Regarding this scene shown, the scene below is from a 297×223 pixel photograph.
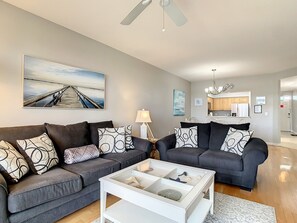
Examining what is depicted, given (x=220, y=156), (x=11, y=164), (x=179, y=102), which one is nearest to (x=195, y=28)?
(x=220, y=156)

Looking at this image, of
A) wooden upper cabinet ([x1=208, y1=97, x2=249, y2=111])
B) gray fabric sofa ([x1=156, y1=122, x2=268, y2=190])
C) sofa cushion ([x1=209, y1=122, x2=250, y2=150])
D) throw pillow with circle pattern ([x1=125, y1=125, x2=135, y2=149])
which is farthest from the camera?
wooden upper cabinet ([x1=208, y1=97, x2=249, y2=111])

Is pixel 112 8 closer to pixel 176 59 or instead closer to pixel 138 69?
pixel 138 69

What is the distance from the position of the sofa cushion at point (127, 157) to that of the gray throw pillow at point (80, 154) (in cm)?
20

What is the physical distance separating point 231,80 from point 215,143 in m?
4.22

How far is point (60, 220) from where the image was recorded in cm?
179

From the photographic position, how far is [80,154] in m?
2.29

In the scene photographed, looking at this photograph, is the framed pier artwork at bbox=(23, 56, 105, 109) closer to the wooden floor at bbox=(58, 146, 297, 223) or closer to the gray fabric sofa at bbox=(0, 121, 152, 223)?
the gray fabric sofa at bbox=(0, 121, 152, 223)

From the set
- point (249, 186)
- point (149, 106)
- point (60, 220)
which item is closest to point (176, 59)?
point (149, 106)

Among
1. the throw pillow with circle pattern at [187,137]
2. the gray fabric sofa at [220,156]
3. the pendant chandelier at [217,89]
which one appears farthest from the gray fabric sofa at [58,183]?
the pendant chandelier at [217,89]

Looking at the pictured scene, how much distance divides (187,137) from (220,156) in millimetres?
781

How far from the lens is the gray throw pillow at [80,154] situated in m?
2.20

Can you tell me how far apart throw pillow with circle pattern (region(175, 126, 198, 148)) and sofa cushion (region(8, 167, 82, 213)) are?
203 centimetres

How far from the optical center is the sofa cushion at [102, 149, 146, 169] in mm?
2412

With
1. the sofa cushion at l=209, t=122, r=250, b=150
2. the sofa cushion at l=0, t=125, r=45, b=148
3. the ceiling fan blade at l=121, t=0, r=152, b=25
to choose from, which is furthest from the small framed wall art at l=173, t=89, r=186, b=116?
the sofa cushion at l=0, t=125, r=45, b=148
